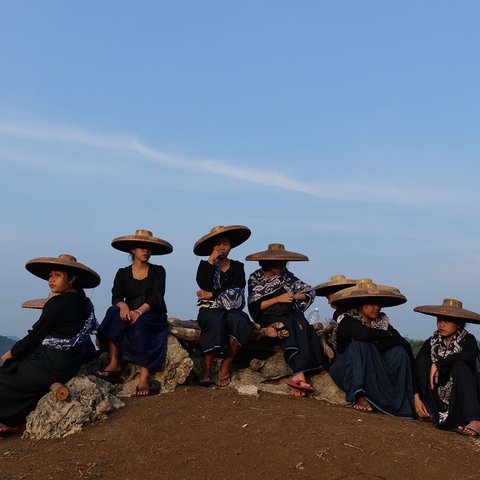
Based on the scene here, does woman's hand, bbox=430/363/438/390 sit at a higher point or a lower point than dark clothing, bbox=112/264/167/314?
lower

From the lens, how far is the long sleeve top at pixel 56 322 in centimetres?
613

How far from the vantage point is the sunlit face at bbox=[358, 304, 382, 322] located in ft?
23.5

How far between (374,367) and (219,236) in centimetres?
233

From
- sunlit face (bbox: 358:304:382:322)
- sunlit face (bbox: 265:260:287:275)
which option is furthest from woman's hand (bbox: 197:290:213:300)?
sunlit face (bbox: 358:304:382:322)

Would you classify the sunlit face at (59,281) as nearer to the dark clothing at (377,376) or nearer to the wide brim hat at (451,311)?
the dark clothing at (377,376)

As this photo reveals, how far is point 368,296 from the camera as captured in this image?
704 cm

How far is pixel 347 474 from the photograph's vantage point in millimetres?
4809

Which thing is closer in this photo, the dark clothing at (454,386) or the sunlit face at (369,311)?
the dark clothing at (454,386)

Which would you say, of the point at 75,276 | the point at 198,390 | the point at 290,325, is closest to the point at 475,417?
the point at 290,325

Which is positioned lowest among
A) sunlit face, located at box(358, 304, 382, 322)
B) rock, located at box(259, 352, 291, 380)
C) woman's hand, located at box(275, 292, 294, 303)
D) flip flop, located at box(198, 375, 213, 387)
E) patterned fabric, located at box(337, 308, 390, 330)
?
flip flop, located at box(198, 375, 213, 387)

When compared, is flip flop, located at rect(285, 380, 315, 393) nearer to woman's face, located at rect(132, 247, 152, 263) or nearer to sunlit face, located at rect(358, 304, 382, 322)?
sunlit face, located at rect(358, 304, 382, 322)

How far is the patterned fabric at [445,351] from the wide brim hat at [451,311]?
0.22 metres

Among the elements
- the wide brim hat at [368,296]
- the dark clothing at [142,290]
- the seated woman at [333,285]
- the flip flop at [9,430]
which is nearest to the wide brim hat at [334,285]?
the seated woman at [333,285]

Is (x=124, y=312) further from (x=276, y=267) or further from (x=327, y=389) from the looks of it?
(x=327, y=389)
